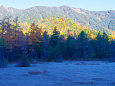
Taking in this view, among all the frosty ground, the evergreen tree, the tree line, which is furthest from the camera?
the evergreen tree

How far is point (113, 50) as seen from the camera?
40.3 meters

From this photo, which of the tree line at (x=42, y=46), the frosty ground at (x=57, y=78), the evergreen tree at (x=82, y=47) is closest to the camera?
the frosty ground at (x=57, y=78)

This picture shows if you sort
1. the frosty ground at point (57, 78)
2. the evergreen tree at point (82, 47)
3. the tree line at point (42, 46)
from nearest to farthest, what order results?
the frosty ground at point (57, 78), the tree line at point (42, 46), the evergreen tree at point (82, 47)

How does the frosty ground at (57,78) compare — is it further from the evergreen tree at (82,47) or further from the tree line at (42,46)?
the evergreen tree at (82,47)

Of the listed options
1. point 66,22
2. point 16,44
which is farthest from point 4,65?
point 66,22

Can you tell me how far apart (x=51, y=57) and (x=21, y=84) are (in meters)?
28.6

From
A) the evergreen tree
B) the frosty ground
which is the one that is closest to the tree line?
the evergreen tree

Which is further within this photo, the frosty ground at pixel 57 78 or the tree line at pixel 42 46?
the tree line at pixel 42 46

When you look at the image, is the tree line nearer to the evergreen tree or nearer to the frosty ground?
the evergreen tree

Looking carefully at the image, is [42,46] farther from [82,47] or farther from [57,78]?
[57,78]

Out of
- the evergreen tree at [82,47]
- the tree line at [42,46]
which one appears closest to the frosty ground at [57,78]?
the tree line at [42,46]

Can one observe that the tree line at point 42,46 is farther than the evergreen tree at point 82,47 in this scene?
No

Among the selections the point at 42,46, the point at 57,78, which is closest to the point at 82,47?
the point at 42,46

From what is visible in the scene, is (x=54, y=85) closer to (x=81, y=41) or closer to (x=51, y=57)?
(x=51, y=57)
